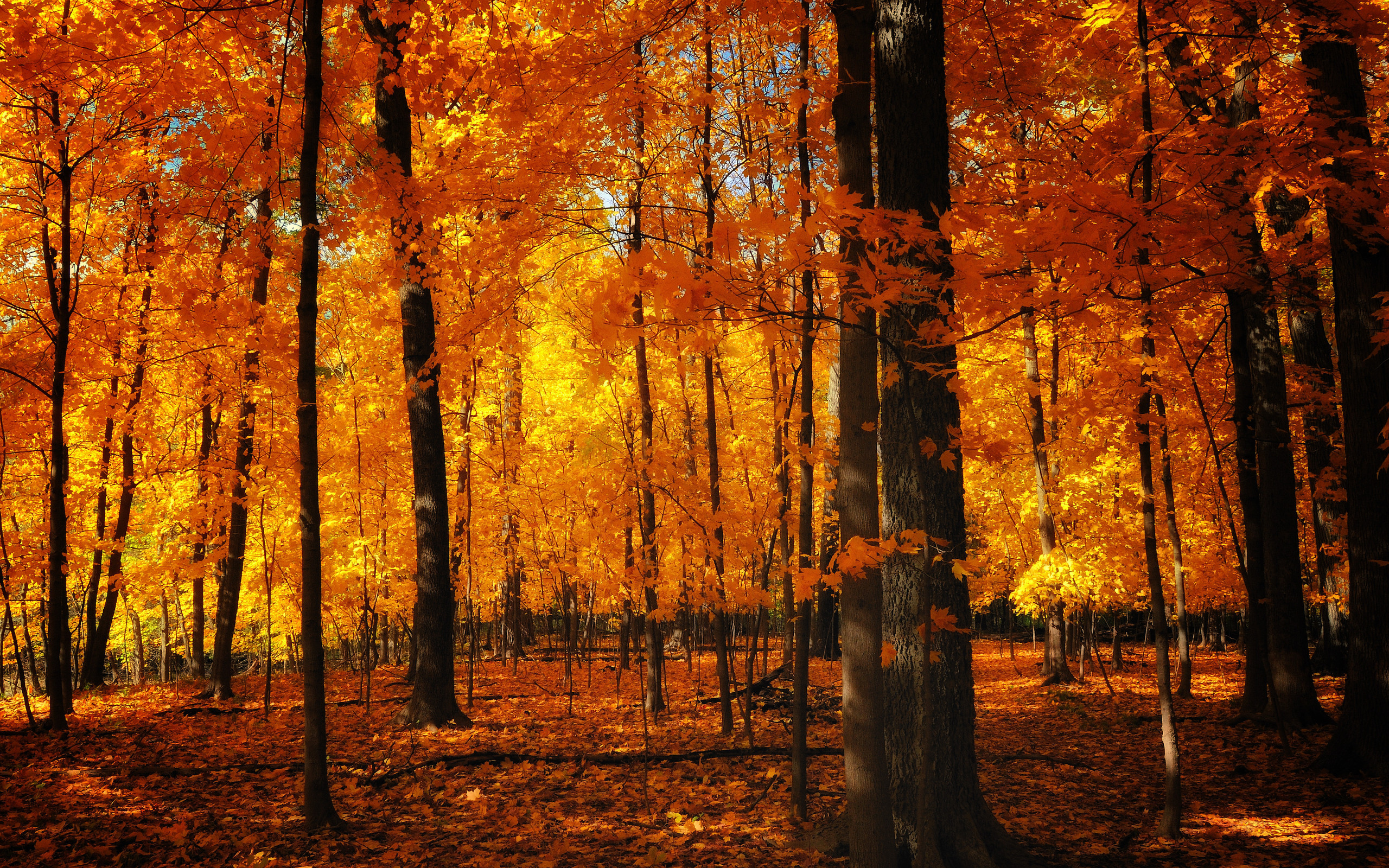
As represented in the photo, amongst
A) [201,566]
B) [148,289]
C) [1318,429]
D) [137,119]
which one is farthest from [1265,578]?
[148,289]

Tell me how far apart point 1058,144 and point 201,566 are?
1075cm

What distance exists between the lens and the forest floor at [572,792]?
4.41 meters

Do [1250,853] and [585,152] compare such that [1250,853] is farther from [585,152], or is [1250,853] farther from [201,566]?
[201,566]

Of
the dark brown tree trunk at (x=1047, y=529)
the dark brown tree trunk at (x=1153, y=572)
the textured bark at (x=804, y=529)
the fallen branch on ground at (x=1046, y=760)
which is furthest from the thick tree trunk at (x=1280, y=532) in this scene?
the textured bark at (x=804, y=529)

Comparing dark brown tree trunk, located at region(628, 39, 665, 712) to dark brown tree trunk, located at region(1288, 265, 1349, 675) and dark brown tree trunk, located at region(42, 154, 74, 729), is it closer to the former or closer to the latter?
dark brown tree trunk, located at region(42, 154, 74, 729)

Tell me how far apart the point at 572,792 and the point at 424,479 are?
13.0 feet

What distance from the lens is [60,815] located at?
471 cm

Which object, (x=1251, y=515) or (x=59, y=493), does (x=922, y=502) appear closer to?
(x=1251, y=515)

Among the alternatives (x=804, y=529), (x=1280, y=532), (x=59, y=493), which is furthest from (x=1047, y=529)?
(x=59, y=493)

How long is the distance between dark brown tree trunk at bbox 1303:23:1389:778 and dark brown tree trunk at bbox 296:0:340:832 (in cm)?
712

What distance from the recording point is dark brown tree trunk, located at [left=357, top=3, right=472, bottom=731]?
7715 mm

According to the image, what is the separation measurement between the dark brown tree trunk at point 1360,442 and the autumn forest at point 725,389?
33 millimetres

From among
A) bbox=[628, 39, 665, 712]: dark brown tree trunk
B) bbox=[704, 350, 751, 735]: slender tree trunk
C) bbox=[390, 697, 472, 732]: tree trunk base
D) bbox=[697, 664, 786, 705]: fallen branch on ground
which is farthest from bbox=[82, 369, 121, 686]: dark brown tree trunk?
bbox=[697, 664, 786, 705]: fallen branch on ground

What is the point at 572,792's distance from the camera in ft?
18.9
